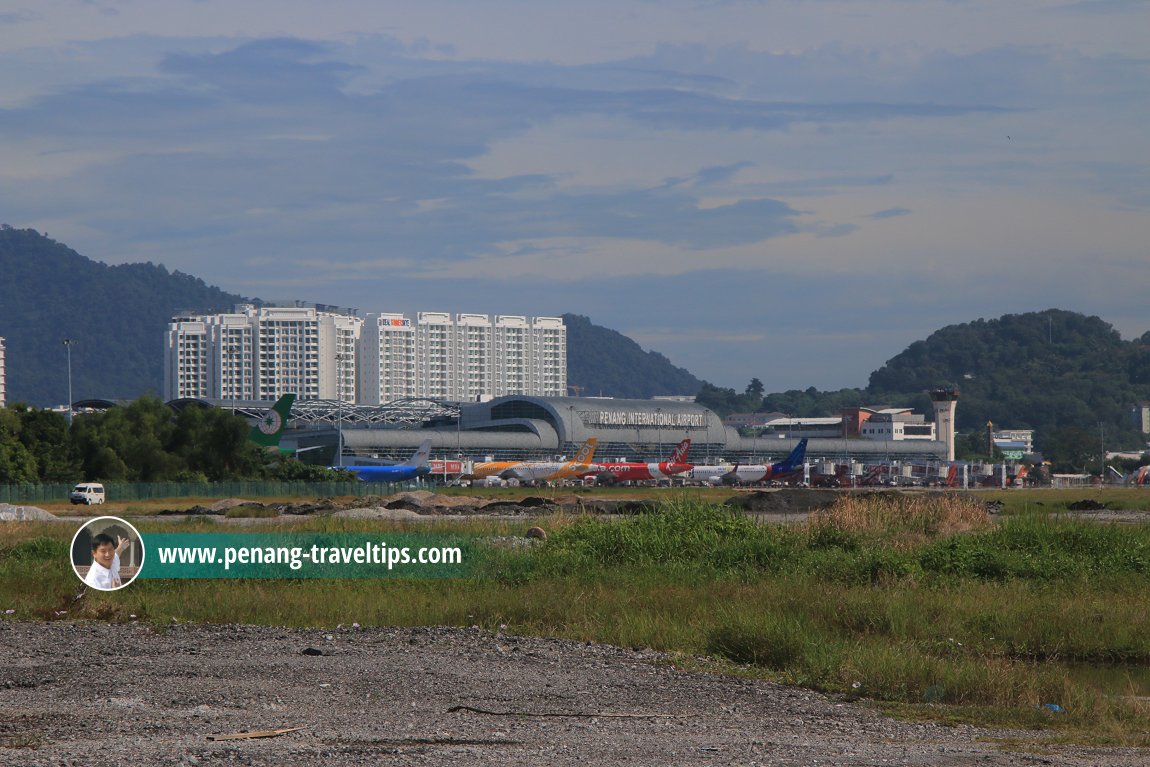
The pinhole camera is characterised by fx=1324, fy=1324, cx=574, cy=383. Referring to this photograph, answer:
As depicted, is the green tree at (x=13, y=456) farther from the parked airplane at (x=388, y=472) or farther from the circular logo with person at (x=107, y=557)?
the circular logo with person at (x=107, y=557)

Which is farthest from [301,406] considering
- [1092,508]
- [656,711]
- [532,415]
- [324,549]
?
[656,711]

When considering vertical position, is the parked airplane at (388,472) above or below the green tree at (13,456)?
below

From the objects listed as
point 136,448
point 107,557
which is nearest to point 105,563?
point 107,557

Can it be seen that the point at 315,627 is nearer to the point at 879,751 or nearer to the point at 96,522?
the point at 96,522

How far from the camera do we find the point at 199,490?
83.0 metres

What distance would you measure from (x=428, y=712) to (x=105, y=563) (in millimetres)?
14076

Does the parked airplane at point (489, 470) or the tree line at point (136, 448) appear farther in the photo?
the parked airplane at point (489, 470)

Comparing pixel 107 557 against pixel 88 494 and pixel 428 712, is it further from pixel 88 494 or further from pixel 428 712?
pixel 88 494

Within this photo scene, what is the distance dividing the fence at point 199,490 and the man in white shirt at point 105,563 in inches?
1977

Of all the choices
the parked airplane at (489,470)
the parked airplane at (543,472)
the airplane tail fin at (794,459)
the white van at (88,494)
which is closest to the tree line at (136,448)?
the white van at (88,494)

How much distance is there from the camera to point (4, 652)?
1834 cm

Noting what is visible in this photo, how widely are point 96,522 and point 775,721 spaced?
13830 millimetres

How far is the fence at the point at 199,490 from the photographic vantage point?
248 feet

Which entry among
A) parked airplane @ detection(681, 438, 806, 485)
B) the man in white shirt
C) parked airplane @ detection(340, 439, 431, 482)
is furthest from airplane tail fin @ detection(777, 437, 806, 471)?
the man in white shirt
